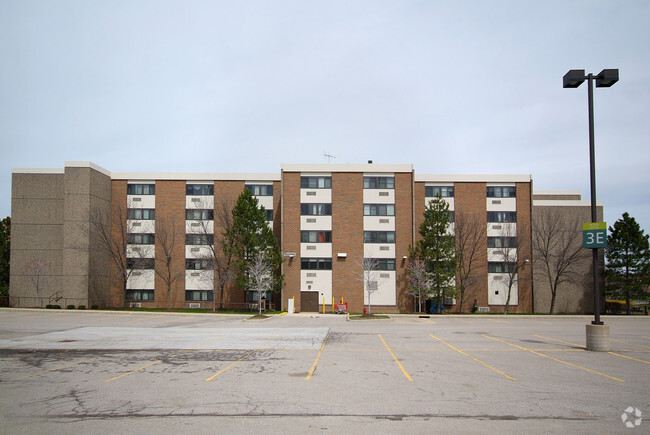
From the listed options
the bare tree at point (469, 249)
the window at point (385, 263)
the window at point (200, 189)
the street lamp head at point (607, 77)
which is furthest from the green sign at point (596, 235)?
the window at point (200, 189)

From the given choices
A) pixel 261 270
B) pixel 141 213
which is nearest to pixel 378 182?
pixel 261 270

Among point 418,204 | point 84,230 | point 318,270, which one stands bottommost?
point 318,270

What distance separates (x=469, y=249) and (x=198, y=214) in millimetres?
27083

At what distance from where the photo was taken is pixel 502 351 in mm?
18156

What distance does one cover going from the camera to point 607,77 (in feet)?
59.2

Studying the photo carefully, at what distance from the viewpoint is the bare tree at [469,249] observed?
154ft

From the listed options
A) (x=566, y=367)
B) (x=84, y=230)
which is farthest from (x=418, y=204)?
(x=566, y=367)

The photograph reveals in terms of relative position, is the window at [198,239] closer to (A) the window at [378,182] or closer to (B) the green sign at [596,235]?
(A) the window at [378,182]

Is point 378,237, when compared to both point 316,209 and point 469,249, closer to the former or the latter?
point 316,209

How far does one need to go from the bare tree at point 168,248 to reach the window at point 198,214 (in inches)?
58.3

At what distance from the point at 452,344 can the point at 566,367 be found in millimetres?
6159

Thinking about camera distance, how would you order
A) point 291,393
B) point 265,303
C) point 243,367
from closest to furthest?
point 291,393, point 243,367, point 265,303

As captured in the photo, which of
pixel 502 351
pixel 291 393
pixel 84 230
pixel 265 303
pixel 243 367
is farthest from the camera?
pixel 265 303

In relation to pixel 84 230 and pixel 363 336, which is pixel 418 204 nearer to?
pixel 363 336
